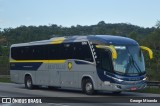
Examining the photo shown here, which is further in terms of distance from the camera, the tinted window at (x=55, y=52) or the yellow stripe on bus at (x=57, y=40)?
the yellow stripe on bus at (x=57, y=40)

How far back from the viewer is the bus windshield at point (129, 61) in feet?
74.7

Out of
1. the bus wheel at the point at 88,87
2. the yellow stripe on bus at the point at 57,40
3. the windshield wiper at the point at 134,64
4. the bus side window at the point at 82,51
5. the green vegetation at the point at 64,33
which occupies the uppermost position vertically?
the green vegetation at the point at 64,33

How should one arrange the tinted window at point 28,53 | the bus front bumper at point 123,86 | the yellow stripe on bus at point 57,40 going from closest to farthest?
the bus front bumper at point 123,86 → the yellow stripe on bus at point 57,40 → the tinted window at point 28,53

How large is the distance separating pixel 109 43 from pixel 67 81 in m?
4.43

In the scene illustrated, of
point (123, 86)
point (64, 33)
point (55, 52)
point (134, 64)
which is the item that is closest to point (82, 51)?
point (134, 64)

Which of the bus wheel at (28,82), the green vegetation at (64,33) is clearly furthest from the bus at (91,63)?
the green vegetation at (64,33)

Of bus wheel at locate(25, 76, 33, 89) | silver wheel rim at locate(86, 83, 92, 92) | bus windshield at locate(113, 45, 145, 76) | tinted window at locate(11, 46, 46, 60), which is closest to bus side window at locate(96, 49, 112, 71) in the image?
bus windshield at locate(113, 45, 145, 76)

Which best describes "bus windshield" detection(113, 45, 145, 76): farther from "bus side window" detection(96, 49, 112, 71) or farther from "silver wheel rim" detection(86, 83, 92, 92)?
"silver wheel rim" detection(86, 83, 92, 92)

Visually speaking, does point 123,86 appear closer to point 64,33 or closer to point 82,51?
point 82,51

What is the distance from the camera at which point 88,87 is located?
79.3 feet

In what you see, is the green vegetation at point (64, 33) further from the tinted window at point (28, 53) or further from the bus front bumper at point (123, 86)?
the bus front bumper at point (123, 86)

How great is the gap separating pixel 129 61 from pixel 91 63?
2175mm

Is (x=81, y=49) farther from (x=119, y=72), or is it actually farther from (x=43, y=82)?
(x=43, y=82)

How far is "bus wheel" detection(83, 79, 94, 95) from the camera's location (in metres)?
24.0
